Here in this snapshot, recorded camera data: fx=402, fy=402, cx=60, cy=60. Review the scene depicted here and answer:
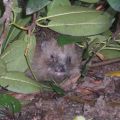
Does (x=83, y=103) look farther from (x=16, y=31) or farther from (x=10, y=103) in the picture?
(x=16, y=31)

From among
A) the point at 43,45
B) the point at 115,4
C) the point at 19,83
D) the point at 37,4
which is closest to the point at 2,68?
the point at 19,83

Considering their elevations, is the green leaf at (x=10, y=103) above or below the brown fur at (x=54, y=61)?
above

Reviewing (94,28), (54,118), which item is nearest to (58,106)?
(54,118)

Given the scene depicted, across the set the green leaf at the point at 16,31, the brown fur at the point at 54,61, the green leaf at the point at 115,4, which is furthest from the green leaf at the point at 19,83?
the green leaf at the point at 115,4

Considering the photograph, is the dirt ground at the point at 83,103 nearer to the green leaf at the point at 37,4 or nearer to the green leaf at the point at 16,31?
the green leaf at the point at 16,31

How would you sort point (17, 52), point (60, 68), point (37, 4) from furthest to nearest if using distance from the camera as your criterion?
1. point (60, 68)
2. point (17, 52)
3. point (37, 4)

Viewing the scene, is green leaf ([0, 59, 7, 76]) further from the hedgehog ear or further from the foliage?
the hedgehog ear
